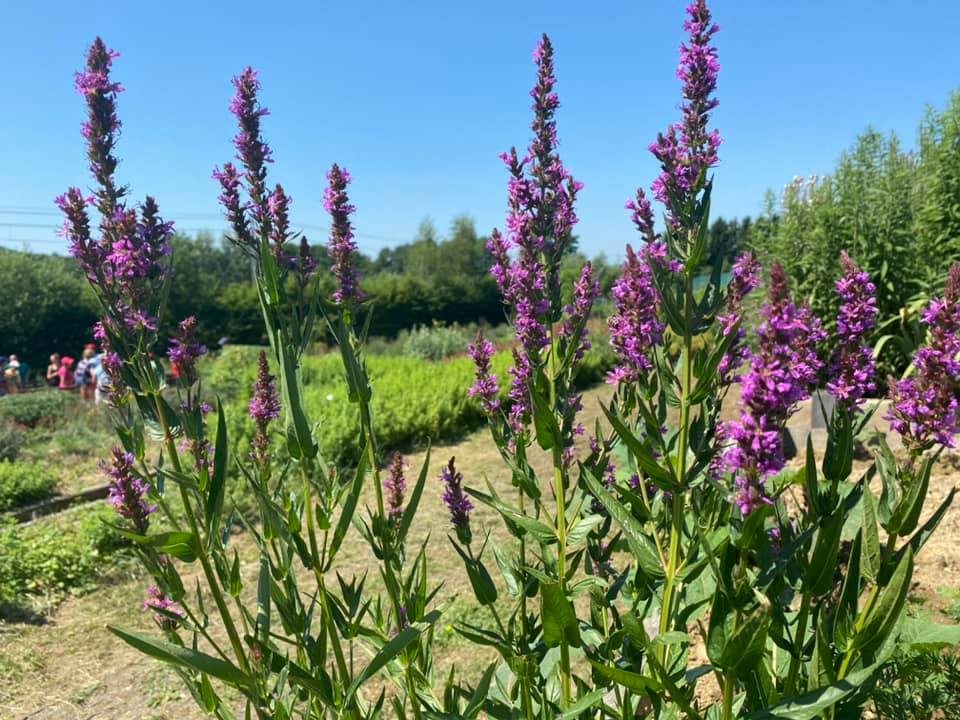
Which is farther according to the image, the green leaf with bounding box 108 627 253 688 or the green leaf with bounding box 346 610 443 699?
the green leaf with bounding box 346 610 443 699

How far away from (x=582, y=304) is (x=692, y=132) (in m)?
0.67

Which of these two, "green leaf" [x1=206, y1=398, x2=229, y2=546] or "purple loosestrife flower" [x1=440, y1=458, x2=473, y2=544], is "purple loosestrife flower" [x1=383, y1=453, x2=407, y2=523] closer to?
"purple loosestrife flower" [x1=440, y1=458, x2=473, y2=544]

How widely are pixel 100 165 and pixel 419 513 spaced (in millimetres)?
5049

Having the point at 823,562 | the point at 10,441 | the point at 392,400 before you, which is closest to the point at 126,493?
the point at 823,562

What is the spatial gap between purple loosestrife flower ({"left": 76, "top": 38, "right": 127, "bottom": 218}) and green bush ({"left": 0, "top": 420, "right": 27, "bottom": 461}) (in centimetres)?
806

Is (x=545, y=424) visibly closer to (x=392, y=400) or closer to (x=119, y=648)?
(x=119, y=648)

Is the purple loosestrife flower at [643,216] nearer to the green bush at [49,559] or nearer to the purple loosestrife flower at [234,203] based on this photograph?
the purple loosestrife flower at [234,203]

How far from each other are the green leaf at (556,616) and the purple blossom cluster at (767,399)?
1.31ft

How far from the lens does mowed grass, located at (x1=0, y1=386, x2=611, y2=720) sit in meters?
3.54

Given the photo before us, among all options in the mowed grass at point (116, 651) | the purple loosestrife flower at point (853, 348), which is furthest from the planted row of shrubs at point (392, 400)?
the purple loosestrife flower at point (853, 348)

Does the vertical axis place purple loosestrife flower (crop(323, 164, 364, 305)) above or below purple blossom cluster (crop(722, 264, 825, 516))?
above

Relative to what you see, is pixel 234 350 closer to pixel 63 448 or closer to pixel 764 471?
pixel 63 448

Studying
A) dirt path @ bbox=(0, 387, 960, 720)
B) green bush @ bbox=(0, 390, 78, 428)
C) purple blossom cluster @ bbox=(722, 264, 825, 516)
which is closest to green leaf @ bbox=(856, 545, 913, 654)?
purple blossom cluster @ bbox=(722, 264, 825, 516)

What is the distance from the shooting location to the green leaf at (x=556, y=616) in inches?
50.3
